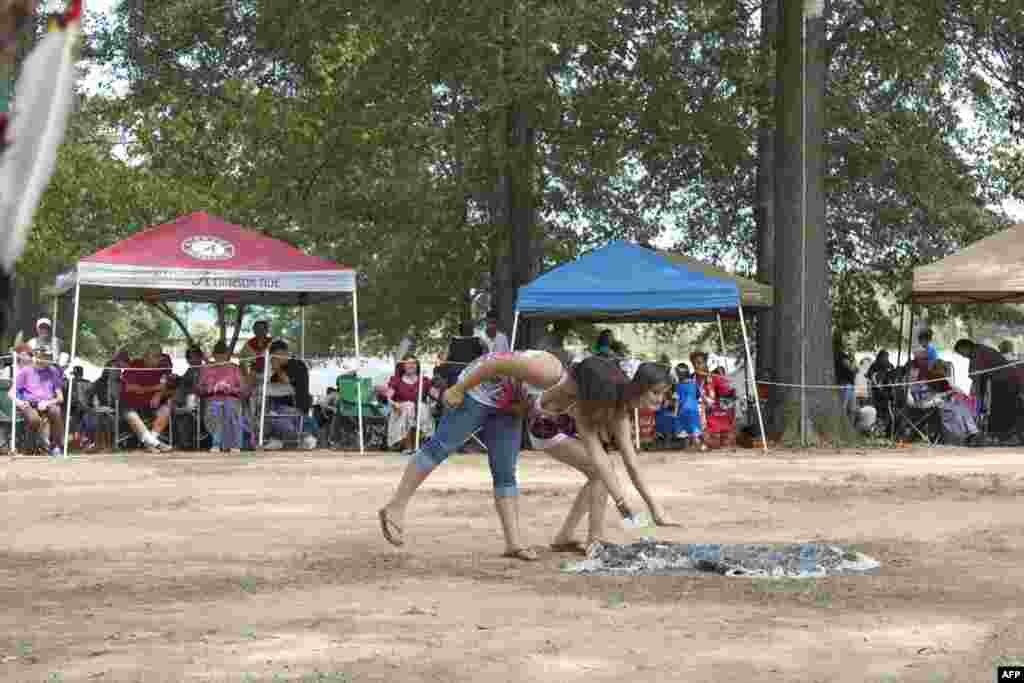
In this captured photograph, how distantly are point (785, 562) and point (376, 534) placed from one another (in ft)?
11.1

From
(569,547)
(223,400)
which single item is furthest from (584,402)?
(223,400)

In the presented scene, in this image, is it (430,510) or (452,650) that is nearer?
(452,650)

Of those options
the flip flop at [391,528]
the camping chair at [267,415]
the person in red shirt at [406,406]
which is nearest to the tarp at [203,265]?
the person in red shirt at [406,406]

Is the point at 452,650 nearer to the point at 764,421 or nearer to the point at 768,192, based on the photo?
the point at 764,421

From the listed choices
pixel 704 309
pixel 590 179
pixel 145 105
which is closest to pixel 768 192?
pixel 590 179

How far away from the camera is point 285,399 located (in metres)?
22.9

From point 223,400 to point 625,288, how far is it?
5429 millimetres

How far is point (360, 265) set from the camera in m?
39.4

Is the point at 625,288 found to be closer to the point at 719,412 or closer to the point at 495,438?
the point at 719,412

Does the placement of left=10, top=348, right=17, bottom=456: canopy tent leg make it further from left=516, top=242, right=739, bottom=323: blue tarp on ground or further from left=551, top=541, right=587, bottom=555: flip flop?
left=551, top=541, right=587, bottom=555: flip flop

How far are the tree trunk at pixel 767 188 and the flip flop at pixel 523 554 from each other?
50.0 ft

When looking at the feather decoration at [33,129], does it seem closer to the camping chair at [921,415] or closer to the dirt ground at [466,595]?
the dirt ground at [466,595]

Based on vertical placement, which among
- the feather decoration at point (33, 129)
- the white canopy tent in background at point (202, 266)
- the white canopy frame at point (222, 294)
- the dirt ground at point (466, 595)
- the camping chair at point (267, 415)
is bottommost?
the dirt ground at point (466, 595)

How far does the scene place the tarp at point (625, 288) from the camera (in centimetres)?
2100
